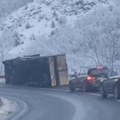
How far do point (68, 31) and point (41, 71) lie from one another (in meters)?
44.2

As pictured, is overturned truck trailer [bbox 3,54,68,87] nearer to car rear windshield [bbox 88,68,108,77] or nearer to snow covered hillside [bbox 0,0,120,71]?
car rear windshield [bbox 88,68,108,77]

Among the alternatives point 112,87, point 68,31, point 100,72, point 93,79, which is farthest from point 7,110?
point 68,31

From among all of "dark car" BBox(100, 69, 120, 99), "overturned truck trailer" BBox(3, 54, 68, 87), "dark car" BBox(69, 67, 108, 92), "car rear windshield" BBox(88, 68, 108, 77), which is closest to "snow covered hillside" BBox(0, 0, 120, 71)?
"overturned truck trailer" BBox(3, 54, 68, 87)

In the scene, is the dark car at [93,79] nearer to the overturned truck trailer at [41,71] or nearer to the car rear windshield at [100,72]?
the car rear windshield at [100,72]

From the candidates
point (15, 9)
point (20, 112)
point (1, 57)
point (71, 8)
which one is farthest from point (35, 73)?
point (15, 9)

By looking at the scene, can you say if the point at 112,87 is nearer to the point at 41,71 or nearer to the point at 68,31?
the point at 41,71

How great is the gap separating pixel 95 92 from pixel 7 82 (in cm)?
2131

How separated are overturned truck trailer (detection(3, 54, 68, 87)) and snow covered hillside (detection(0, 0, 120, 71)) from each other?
17.9 m

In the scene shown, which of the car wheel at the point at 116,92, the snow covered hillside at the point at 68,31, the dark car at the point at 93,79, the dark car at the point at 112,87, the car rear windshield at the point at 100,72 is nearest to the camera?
the car wheel at the point at 116,92

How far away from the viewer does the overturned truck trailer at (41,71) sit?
47719mm

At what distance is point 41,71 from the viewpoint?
4875 cm

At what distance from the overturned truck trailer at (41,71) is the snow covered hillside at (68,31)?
1794 cm

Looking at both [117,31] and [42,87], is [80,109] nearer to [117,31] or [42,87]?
[42,87]

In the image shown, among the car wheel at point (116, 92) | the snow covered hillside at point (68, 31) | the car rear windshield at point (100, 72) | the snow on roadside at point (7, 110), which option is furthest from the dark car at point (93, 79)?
the snow covered hillside at point (68, 31)
